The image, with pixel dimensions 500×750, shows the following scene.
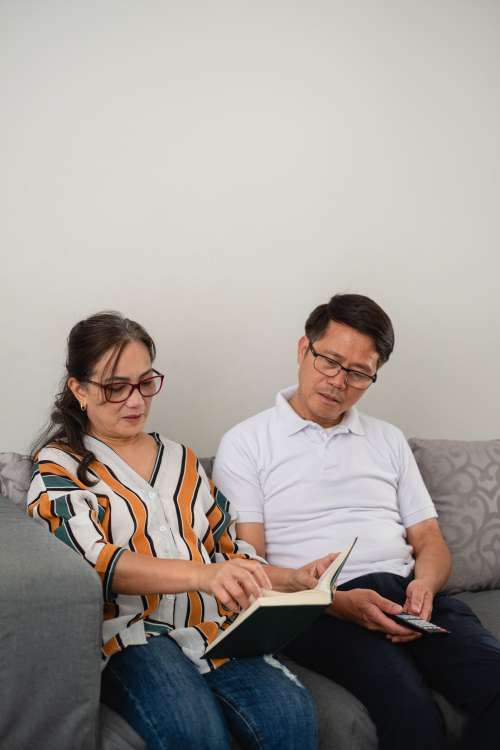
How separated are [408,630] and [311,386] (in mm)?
692

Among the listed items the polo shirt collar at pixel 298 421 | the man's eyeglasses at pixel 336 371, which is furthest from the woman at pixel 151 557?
the man's eyeglasses at pixel 336 371

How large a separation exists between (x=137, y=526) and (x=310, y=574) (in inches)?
15.6

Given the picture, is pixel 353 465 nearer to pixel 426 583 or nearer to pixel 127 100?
pixel 426 583

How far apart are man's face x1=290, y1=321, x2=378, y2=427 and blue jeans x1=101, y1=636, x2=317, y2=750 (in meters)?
0.76

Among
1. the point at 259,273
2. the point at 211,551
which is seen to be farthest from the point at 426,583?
the point at 259,273

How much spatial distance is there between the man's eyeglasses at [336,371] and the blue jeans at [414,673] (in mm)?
548

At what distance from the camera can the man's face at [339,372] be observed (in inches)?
90.4

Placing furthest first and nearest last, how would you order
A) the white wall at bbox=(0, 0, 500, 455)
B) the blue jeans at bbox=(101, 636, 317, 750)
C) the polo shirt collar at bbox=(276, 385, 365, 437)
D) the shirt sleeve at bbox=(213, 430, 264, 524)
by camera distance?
1. the white wall at bbox=(0, 0, 500, 455)
2. the polo shirt collar at bbox=(276, 385, 365, 437)
3. the shirt sleeve at bbox=(213, 430, 264, 524)
4. the blue jeans at bbox=(101, 636, 317, 750)

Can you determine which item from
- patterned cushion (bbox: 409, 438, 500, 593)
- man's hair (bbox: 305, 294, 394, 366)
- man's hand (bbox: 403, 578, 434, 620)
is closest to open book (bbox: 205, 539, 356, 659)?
man's hand (bbox: 403, 578, 434, 620)

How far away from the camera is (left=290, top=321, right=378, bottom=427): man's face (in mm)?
2297

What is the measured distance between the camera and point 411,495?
241 centimetres

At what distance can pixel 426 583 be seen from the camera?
2.15m

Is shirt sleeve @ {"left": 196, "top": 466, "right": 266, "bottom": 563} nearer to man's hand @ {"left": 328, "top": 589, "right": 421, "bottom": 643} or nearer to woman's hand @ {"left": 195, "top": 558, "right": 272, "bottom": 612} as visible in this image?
man's hand @ {"left": 328, "top": 589, "right": 421, "bottom": 643}

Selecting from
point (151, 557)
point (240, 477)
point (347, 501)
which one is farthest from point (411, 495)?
point (151, 557)
